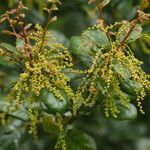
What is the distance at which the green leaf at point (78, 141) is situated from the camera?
2.09 m

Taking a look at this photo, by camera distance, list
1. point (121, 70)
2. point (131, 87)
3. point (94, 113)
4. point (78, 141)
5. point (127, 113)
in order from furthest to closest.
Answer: point (94, 113), point (78, 141), point (127, 113), point (131, 87), point (121, 70)

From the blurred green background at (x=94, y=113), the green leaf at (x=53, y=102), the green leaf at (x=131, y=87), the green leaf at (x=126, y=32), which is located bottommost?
the blurred green background at (x=94, y=113)

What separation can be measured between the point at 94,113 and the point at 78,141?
1.40 m

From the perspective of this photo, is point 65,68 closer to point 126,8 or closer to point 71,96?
point 71,96

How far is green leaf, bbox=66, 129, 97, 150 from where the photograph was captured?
209 centimetres

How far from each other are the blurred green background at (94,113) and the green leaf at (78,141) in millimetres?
310

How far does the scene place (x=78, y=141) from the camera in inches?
83.0

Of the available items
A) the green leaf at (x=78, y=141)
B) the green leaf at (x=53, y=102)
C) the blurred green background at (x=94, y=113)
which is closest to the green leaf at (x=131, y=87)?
the green leaf at (x=53, y=102)

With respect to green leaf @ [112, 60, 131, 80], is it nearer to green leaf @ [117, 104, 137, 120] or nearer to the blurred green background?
green leaf @ [117, 104, 137, 120]

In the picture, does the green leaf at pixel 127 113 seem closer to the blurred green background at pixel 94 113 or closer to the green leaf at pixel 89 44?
the green leaf at pixel 89 44

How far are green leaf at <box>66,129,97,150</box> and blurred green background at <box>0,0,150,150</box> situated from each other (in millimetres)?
310

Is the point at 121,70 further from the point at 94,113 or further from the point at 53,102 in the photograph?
the point at 94,113

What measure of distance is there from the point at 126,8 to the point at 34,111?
1.14 metres

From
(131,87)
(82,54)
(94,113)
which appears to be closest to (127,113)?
(131,87)
